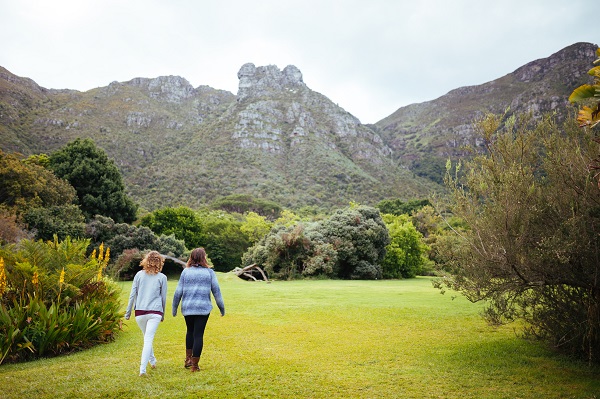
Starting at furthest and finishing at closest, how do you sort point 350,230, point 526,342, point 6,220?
point 350,230 < point 6,220 < point 526,342

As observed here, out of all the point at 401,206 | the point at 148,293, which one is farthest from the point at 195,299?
the point at 401,206

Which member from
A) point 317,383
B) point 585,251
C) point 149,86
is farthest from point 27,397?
point 149,86

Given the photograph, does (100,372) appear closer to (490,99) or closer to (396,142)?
(396,142)

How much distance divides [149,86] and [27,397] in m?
167

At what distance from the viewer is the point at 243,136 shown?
109m

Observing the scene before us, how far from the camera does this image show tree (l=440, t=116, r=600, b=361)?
631cm

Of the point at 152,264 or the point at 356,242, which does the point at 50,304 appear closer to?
the point at 152,264

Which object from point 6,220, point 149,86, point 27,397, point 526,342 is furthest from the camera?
point 149,86

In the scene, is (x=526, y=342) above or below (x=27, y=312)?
below

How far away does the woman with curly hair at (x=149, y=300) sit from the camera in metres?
6.36

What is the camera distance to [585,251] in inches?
245

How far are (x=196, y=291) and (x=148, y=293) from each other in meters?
0.83

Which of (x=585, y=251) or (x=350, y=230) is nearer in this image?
(x=585, y=251)

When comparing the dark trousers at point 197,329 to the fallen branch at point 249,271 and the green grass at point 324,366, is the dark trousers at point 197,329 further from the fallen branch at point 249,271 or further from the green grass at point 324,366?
the fallen branch at point 249,271
